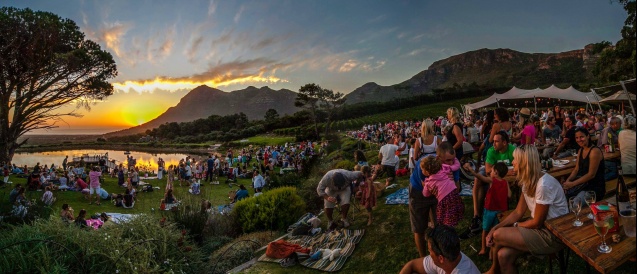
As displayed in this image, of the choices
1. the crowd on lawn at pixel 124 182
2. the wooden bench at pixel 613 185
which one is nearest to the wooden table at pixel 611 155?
the wooden bench at pixel 613 185

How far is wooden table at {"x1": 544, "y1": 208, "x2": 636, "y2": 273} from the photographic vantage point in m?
2.08

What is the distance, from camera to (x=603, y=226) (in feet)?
7.43

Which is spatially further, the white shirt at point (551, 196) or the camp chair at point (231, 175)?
the camp chair at point (231, 175)

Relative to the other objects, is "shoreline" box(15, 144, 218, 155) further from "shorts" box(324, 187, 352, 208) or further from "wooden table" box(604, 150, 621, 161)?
"wooden table" box(604, 150, 621, 161)

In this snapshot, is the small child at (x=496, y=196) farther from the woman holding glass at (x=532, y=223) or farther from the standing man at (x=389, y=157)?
the standing man at (x=389, y=157)

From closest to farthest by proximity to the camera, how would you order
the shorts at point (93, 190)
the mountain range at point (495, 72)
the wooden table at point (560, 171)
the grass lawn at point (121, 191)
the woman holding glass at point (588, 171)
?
the woman holding glass at point (588, 171), the wooden table at point (560, 171), the grass lawn at point (121, 191), the shorts at point (93, 190), the mountain range at point (495, 72)

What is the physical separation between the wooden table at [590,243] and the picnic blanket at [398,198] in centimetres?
495

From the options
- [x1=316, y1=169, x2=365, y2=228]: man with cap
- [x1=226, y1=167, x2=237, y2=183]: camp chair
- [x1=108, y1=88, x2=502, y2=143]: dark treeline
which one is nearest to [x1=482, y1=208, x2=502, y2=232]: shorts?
[x1=316, y1=169, x2=365, y2=228]: man with cap

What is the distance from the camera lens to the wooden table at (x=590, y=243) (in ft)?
6.84

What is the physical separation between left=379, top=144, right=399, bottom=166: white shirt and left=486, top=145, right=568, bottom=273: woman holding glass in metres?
6.35

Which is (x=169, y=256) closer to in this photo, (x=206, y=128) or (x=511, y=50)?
(x=206, y=128)

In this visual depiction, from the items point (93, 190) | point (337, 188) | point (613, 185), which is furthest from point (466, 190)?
point (93, 190)

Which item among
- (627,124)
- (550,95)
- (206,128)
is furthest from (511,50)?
(627,124)

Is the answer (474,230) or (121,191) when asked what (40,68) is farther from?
(474,230)
